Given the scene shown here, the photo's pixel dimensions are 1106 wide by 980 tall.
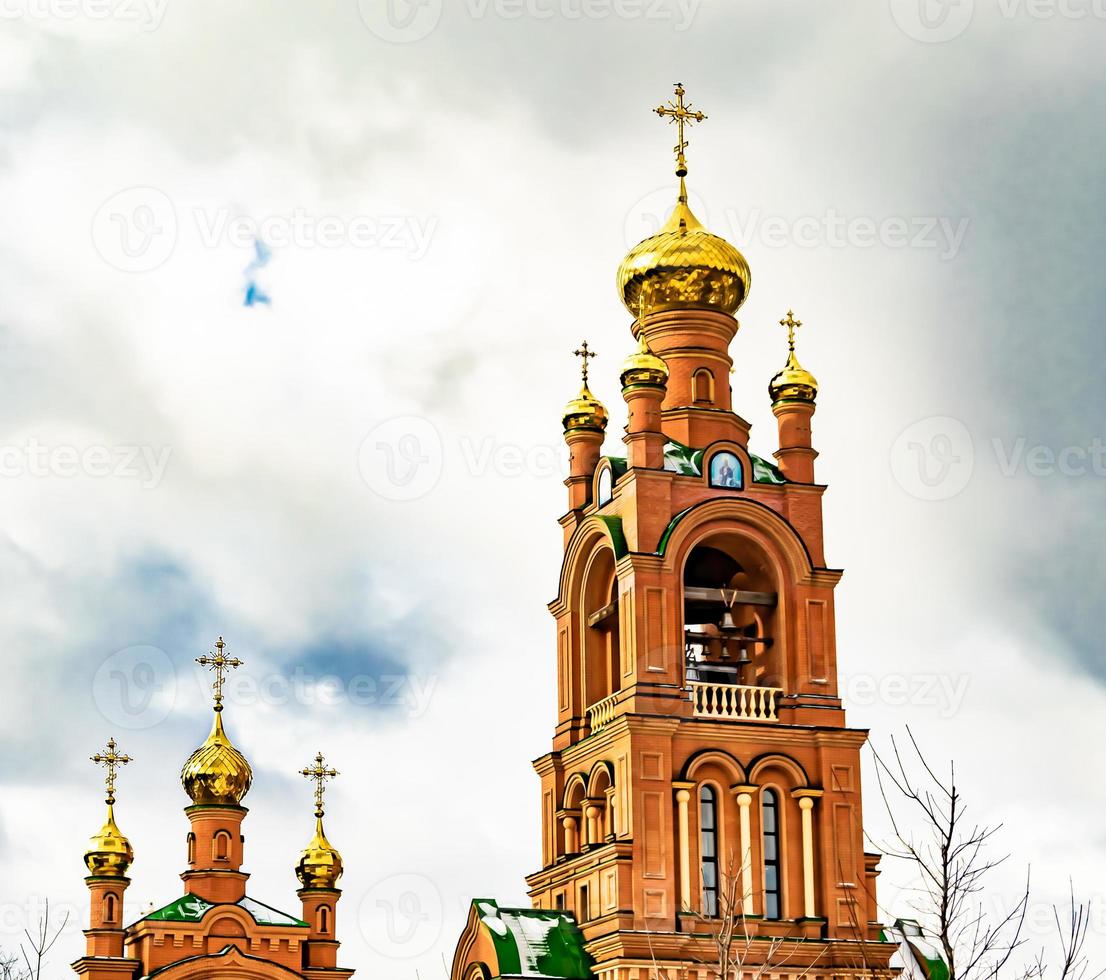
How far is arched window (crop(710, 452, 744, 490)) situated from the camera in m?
34.7

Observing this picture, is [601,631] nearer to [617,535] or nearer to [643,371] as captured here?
[617,535]

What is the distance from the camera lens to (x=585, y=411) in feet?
122

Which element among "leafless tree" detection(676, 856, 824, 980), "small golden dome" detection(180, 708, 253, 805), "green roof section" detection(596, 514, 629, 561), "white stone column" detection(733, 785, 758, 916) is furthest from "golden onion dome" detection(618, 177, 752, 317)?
"small golden dome" detection(180, 708, 253, 805)

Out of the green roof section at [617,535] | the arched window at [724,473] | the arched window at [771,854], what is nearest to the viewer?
the arched window at [771,854]

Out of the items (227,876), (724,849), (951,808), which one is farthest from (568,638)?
(951,808)

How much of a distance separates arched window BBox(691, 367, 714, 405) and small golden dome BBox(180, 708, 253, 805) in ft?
46.5

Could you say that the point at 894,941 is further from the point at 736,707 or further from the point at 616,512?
the point at 616,512

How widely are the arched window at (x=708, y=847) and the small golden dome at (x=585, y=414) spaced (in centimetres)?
723

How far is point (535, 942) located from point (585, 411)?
9455 millimetres

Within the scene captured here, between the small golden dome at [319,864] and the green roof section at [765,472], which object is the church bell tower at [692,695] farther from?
the small golden dome at [319,864]

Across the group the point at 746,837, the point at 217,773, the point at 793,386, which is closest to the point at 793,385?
the point at 793,386

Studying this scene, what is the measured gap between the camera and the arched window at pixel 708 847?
1283 inches

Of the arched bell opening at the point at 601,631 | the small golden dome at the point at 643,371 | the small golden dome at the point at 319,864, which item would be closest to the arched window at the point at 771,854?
the arched bell opening at the point at 601,631

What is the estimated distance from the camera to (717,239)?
1464 inches
